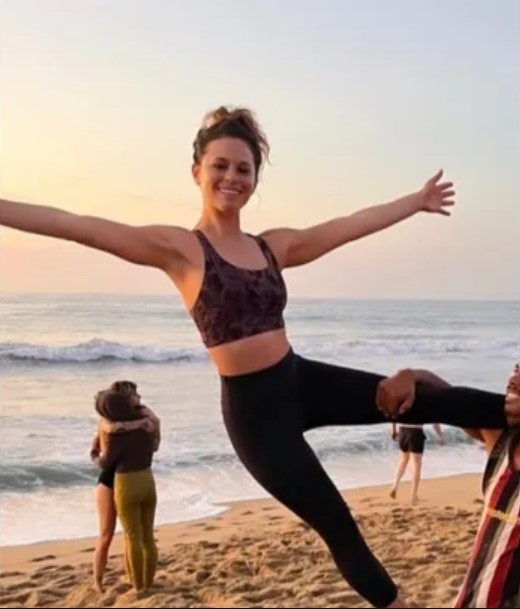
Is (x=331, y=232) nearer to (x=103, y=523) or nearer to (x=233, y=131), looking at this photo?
(x=233, y=131)

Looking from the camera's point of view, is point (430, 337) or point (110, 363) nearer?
point (110, 363)

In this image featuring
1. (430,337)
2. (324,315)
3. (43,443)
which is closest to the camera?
(43,443)

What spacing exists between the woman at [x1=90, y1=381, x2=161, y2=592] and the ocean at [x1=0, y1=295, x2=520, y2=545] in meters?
1.92

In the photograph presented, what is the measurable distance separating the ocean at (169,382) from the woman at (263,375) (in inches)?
185

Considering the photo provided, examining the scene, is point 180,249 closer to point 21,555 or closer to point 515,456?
point 515,456

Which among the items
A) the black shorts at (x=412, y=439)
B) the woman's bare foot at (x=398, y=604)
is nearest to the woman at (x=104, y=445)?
the woman's bare foot at (x=398, y=604)

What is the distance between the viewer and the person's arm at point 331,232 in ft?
11.5

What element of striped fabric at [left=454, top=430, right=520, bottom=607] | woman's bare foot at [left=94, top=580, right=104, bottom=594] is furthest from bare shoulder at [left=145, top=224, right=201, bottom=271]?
woman's bare foot at [left=94, top=580, right=104, bottom=594]

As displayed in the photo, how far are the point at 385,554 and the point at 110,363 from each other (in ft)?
48.2

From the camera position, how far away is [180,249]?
10.5ft

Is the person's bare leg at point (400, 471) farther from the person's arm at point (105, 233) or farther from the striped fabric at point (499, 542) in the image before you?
the person's arm at point (105, 233)

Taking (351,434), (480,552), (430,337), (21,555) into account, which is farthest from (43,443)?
(430,337)

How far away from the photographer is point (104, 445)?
18.1 feet

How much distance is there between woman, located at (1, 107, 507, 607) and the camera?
3.19 m
